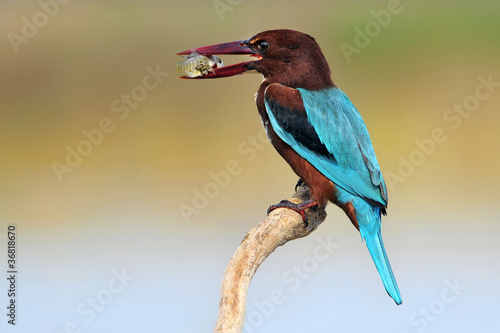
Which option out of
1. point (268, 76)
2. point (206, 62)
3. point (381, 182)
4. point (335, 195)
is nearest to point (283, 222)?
point (335, 195)

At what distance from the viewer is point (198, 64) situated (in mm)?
2557

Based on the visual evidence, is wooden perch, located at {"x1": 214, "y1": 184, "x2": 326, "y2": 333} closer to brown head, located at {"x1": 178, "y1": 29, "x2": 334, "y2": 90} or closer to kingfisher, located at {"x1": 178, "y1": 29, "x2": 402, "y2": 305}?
kingfisher, located at {"x1": 178, "y1": 29, "x2": 402, "y2": 305}

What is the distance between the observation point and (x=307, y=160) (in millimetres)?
2334

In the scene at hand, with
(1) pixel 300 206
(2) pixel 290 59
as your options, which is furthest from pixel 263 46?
(1) pixel 300 206

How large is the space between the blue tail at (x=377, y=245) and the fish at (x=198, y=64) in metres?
0.82

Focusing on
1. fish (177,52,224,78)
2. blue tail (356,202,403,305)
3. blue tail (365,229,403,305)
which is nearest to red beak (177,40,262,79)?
fish (177,52,224,78)

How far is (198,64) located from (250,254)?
A: 101cm

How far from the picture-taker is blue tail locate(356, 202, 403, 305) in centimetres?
214

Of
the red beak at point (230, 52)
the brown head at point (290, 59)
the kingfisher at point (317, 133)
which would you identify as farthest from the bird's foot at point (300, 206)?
the red beak at point (230, 52)

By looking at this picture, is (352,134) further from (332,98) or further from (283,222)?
(283,222)

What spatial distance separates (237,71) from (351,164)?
1.92ft

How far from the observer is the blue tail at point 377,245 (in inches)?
84.2

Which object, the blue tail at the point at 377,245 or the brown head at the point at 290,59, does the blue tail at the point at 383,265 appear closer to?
the blue tail at the point at 377,245

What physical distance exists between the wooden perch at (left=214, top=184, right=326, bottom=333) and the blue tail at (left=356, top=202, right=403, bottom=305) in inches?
6.8
